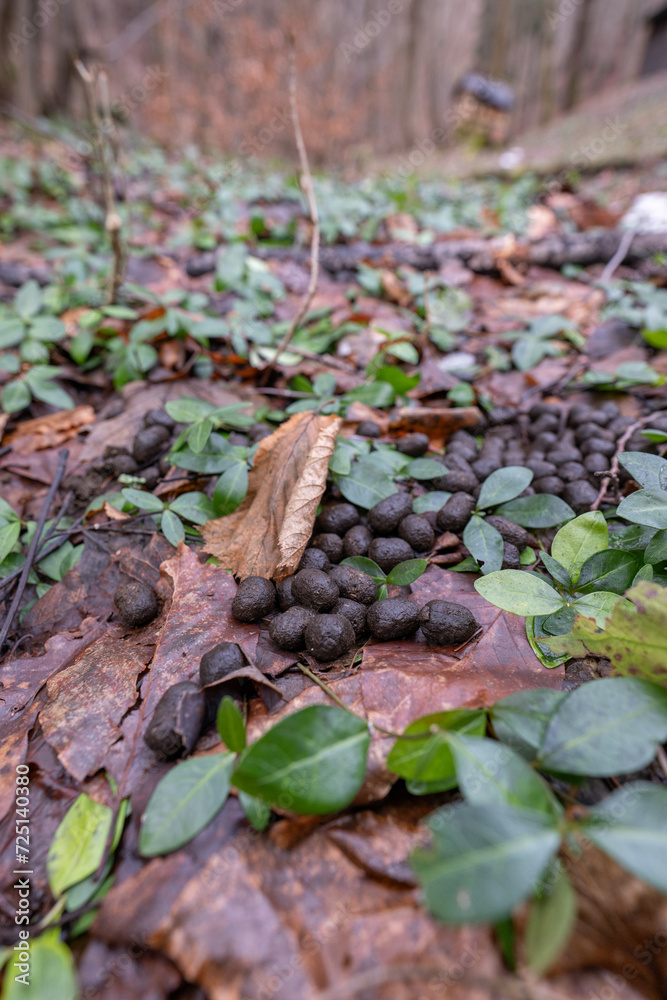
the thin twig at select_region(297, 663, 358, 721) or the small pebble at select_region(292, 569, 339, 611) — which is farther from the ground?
the small pebble at select_region(292, 569, 339, 611)

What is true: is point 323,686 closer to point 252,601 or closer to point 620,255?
point 252,601

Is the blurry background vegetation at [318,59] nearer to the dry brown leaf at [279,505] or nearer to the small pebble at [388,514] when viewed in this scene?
the dry brown leaf at [279,505]

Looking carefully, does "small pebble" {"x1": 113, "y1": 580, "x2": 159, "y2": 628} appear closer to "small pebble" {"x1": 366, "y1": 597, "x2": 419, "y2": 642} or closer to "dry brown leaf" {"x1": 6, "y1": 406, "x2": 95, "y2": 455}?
"small pebble" {"x1": 366, "y1": 597, "x2": 419, "y2": 642}

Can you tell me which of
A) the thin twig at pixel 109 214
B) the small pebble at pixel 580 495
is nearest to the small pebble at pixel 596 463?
the small pebble at pixel 580 495

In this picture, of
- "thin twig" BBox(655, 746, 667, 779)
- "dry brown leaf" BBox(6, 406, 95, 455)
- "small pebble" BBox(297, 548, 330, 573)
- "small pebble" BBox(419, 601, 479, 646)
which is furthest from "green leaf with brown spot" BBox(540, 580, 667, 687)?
"dry brown leaf" BBox(6, 406, 95, 455)

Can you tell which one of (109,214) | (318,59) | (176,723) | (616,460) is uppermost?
(318,59)

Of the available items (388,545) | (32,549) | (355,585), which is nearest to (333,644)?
(355,585)
